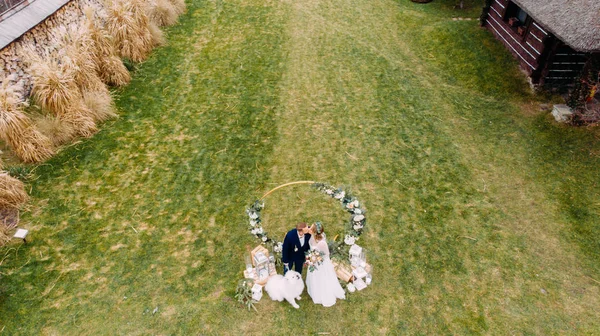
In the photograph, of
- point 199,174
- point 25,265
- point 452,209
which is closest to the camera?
point 25,265

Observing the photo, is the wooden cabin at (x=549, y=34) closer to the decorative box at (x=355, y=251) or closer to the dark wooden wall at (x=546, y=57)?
the dark wooden wall at (x=546, y=57)

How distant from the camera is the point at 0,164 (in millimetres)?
8211

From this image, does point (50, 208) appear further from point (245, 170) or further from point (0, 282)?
point (245, 170)

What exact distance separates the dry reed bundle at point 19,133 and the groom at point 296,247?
6464 mm

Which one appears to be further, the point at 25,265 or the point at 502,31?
the point at 502,31

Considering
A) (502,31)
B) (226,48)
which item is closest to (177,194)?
(226,48)

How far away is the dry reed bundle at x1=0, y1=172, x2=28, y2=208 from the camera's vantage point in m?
7.85

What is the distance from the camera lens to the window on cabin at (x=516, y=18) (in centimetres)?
1279

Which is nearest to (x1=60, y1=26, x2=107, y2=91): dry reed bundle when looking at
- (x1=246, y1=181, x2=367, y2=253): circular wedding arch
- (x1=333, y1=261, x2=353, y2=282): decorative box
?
(x1=246, y1=181, x2=367, y2=253): circular wedding arch

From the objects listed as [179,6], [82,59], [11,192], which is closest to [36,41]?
[82,59]

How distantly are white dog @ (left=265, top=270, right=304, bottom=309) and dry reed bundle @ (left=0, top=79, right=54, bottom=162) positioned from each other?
6.43m

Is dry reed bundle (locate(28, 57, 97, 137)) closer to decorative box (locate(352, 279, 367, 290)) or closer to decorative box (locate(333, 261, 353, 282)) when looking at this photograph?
decorative box (locate(333, 261, 353, 282))

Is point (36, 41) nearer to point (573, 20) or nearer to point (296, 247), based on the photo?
point (296, 247)

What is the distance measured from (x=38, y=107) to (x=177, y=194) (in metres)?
4.36
